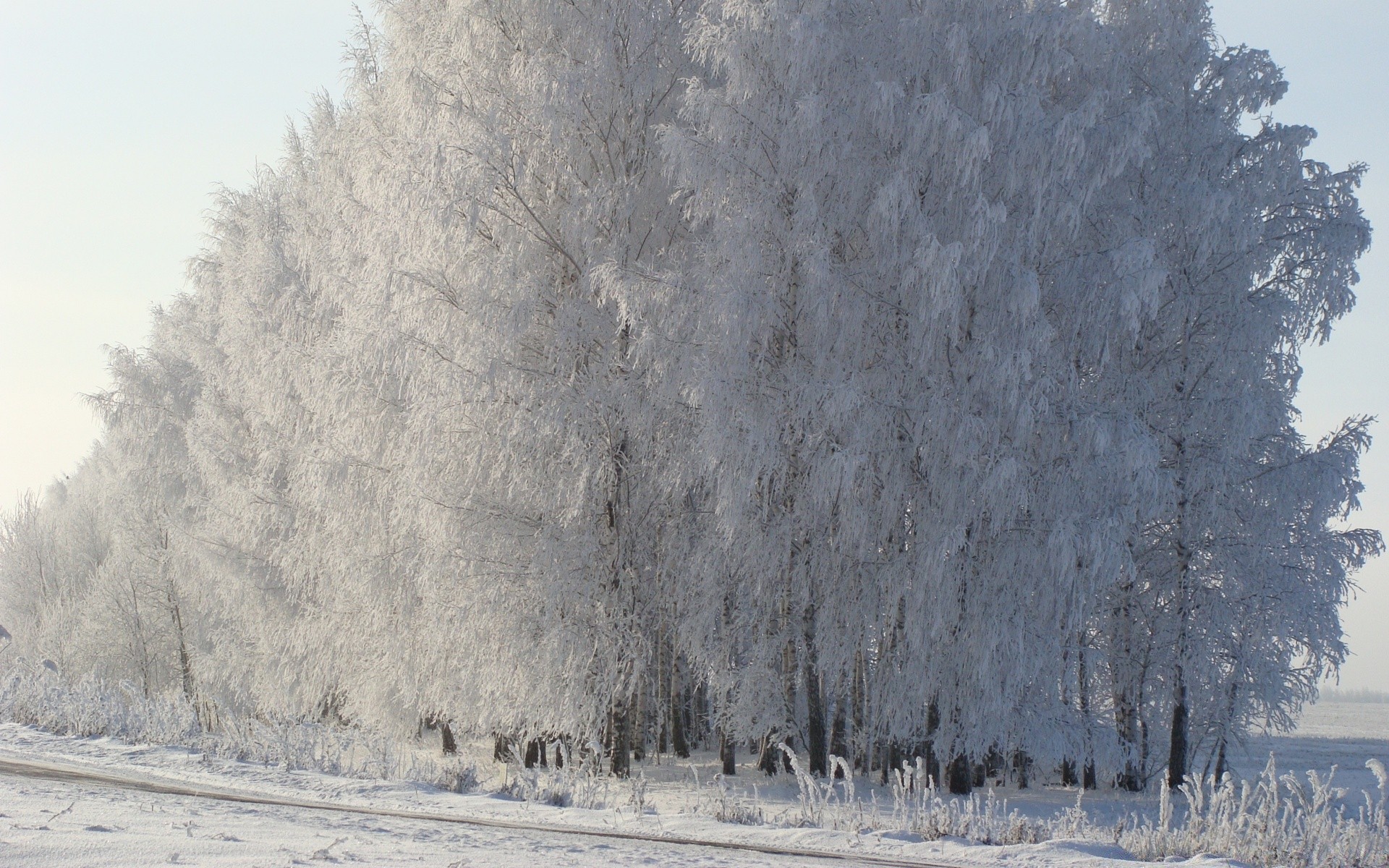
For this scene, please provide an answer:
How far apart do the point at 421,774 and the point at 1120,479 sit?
7.98 m

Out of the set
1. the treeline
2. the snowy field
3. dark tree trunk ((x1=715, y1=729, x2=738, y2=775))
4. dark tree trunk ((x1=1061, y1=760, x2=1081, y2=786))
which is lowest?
dark tree trunk ((x1=1061, y1=760, x2=1081, y2=786))

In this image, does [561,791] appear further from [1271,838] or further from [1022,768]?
[1022,768]

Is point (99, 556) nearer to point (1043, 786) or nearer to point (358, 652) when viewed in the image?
point (358, 652)

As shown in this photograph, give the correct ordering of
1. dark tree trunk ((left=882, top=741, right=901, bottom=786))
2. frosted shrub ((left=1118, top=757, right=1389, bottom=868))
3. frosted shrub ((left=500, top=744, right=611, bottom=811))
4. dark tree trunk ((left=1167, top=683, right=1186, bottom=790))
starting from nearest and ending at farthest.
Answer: frosted shrub ((left=1118, top=757, right=1389, bottom=868))
frosted shrub ((left=500, top=744, right=611, bottom=811))
dark tree trunk ((left=882, top=741, right=901, bottom=786))
dark tree trunk ((left=1167, top=683, right=1186, bottom=790))

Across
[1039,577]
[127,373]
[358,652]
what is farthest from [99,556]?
[1039,577]

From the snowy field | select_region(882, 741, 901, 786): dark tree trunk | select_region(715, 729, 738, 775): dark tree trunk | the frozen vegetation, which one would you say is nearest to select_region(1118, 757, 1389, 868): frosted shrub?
the frozen vegetation

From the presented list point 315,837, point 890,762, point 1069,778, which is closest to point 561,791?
point 315,837

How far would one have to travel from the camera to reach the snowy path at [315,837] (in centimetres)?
532

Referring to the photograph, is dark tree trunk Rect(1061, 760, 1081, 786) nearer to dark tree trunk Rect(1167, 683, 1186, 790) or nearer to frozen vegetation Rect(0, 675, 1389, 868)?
frozen vegetation Rect(0, 675, 1389, 868)

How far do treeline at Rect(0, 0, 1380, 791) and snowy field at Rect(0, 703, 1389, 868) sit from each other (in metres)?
2.55

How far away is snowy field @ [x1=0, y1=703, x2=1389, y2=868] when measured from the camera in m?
5.39

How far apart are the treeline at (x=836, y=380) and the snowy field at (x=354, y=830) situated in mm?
2547

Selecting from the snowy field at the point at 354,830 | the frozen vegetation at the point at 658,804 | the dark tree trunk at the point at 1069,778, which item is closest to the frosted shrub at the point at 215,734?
the frozen vegetation at the point at 658,804

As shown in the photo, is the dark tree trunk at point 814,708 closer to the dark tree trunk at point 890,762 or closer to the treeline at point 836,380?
the treeline at point 836,380
